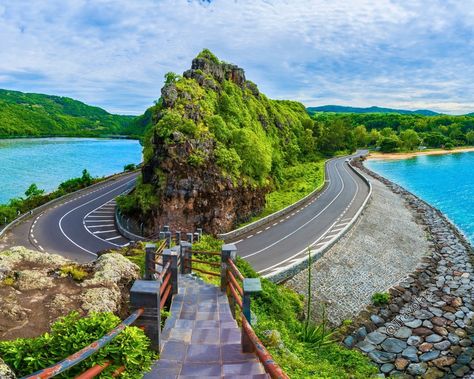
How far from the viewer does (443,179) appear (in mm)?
72625

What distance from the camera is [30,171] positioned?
281 feet

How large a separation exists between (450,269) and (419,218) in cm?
1638

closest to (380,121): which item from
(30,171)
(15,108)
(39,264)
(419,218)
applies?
(419,218)

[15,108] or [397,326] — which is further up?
[15,108]

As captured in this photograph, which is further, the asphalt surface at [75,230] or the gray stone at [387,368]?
the asphalt surface at [75,230]

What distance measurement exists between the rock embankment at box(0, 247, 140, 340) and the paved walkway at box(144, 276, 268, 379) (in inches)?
52.9

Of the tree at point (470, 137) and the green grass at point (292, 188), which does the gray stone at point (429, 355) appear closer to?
the green grass at point (292, 188)

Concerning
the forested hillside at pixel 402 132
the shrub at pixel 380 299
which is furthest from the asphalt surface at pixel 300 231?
the forested hillside at pixel 402 132

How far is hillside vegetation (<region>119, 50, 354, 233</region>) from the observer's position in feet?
101

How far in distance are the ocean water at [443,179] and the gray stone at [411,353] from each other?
23.2 metres

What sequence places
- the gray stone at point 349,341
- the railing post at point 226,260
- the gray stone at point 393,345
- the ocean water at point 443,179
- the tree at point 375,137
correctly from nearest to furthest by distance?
1. the railing post at point 226,260
2. the gray stone at point 393,345
3. the gray stone at point 349,341
4. the ocean water at point 443,179
5. the tree at point 375,137

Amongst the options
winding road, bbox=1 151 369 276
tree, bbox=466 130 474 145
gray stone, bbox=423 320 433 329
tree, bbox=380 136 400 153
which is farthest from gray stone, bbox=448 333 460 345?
tree, bbox=466 130 474 145

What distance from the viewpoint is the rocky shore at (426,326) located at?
16.4 m

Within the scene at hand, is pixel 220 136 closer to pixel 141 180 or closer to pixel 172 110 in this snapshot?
pixel 172 110
